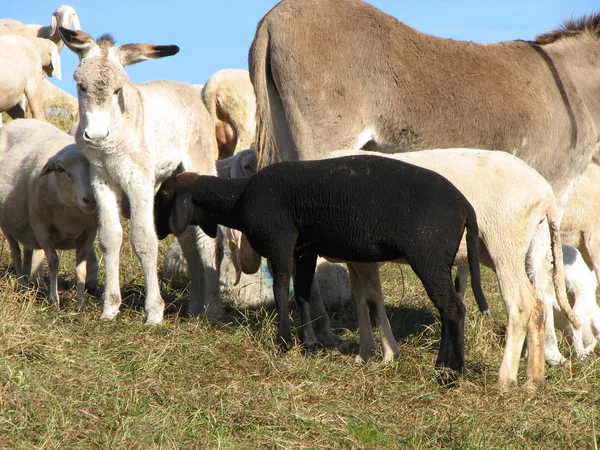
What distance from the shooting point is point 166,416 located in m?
4.29

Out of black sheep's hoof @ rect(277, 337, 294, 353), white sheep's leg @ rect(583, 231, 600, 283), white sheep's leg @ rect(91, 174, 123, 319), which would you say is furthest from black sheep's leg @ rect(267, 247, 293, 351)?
white sheep's leg @ rect(583, 231, 600, 283)

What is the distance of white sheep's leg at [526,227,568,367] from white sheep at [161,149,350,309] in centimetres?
210

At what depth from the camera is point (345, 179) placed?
209 inches

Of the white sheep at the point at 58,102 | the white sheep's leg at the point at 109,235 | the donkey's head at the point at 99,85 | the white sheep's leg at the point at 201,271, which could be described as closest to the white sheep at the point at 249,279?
the white sheep's leg at the point at 201,271

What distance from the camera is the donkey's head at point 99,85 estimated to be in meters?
6.25

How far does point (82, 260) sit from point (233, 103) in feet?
15.9

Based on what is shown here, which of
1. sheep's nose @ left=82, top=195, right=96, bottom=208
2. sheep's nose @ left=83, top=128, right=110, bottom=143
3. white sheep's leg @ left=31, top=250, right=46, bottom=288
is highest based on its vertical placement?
sheep's nose @ left=83, top=128, right=110, bottom=143

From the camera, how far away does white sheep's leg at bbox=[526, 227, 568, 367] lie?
19.8 ft

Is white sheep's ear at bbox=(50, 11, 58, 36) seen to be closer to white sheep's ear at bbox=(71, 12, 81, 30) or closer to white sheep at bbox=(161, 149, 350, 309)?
white sheep's ear at bbox=(71, 12, 81, 30)

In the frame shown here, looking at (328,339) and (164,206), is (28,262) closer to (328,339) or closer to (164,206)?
(164,206)

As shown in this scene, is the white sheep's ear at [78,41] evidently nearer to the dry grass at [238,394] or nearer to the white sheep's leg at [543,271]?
the dry grass at [238,394]

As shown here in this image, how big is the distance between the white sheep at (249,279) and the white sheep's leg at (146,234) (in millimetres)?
1125

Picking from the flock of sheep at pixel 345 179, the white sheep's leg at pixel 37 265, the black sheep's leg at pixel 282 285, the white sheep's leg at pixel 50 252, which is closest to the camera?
the flock of sheep at pixel 345 179

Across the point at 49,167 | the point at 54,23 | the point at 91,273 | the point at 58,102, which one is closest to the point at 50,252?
the point at 91,273
